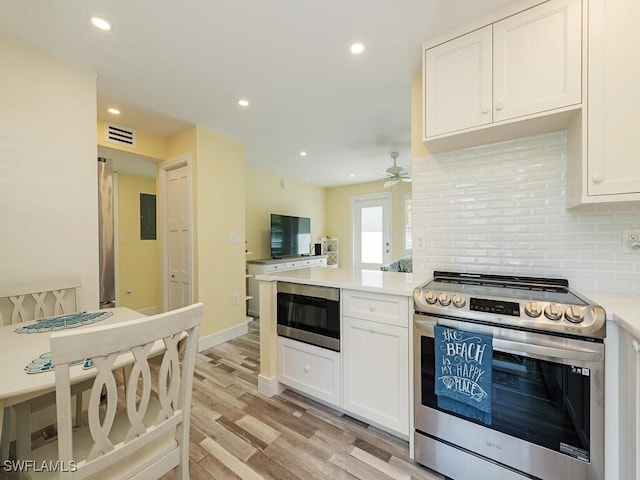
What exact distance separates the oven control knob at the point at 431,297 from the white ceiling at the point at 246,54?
1629 mm

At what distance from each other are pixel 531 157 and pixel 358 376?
1852 mm

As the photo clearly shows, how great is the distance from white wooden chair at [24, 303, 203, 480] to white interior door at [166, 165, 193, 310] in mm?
2237

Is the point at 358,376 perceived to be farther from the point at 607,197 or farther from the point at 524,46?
the point at 524,46

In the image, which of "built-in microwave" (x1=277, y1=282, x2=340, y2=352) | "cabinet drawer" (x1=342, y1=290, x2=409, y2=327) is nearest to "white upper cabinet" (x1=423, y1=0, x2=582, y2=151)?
"cabinet drawer" (x1=342, y1=290, x2=409, y2=327)

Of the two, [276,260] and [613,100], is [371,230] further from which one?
[613,100]

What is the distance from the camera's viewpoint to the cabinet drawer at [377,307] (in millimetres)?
1558

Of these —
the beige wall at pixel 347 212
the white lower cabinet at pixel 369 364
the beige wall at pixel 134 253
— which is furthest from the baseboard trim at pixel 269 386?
the beige wall at pixel 347 212

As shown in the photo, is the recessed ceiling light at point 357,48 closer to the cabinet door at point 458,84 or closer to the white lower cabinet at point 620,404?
the cabinet door at point 458,84

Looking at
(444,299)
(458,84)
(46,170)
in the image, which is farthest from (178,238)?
(458,84)

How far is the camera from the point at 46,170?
6.19ft

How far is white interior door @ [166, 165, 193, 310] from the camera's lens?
3.18 meters

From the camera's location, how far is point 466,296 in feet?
4.42

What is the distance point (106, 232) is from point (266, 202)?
10.4 ft

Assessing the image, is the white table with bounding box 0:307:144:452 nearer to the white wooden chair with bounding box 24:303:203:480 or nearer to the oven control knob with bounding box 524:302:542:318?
the white wooden chair with bounding box 24:303:203:480
